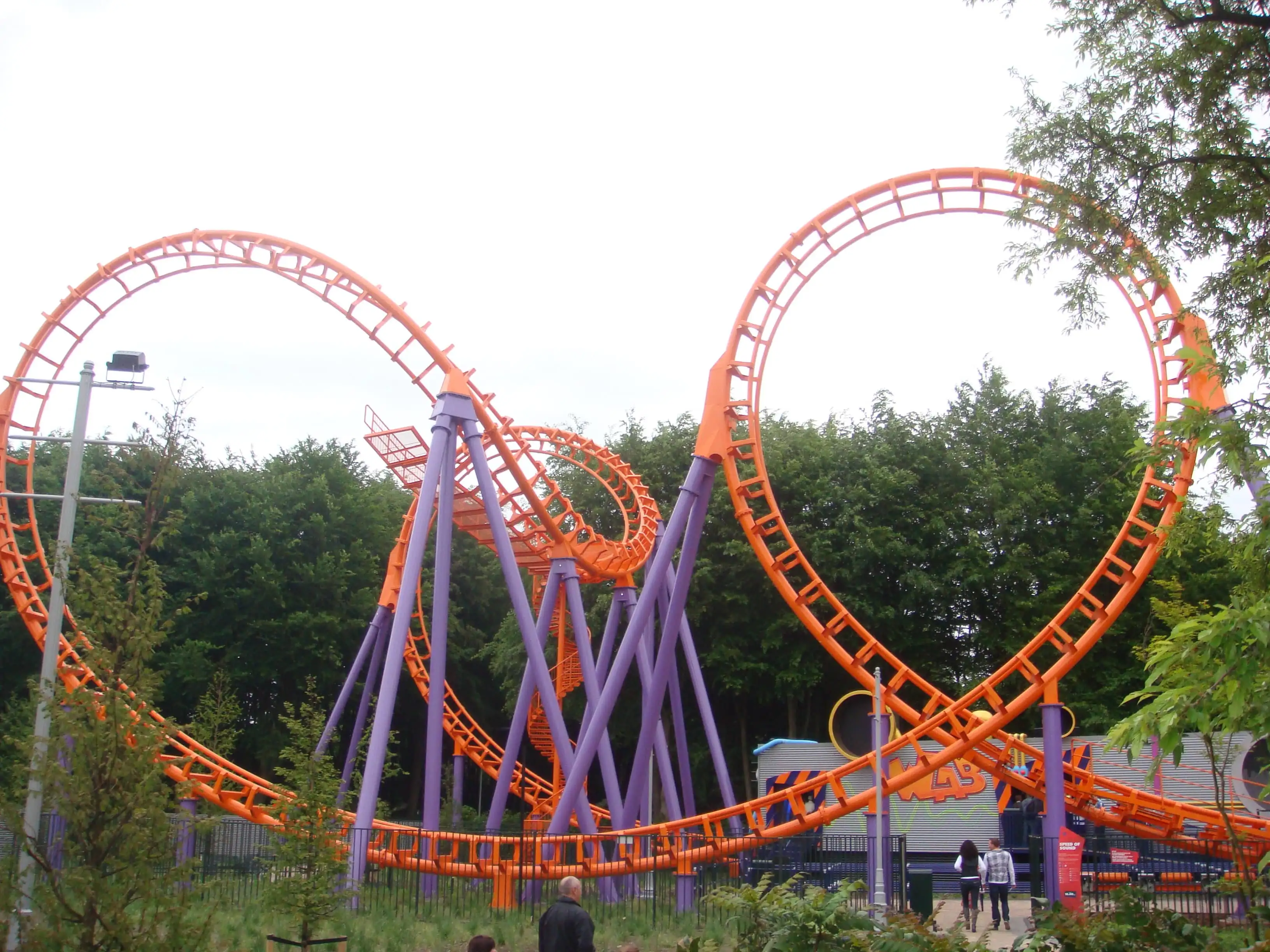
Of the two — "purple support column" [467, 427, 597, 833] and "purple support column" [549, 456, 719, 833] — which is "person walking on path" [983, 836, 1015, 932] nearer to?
"purple support column" [549, 456, 719, 833]

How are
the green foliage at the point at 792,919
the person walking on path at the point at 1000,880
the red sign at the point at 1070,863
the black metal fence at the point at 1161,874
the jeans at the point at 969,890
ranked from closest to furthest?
1. the green foliage at the point at 792,919
2. the black metal fence at the point at 1161,874
3. the red sign at the point at 1070,863
4. the person walking on path at the point at 1000,880
5. the jeans at the point at 969,890

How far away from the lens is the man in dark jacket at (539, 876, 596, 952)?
7.41m

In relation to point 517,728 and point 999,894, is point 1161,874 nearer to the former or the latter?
point 999,894

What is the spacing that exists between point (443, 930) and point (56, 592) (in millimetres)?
5863

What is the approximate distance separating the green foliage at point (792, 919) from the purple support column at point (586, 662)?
371 inches

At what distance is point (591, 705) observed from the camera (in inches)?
740

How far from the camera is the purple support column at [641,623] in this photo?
16.7 m

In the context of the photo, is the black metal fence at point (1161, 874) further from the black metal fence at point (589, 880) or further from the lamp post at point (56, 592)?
the lamp post at point (56, 592)

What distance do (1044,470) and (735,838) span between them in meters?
19.2

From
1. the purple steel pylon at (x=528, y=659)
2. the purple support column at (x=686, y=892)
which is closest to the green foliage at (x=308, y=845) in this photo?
the purple steel pylon at (x=528, y=659)

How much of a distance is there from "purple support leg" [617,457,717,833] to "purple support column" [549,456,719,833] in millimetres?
16

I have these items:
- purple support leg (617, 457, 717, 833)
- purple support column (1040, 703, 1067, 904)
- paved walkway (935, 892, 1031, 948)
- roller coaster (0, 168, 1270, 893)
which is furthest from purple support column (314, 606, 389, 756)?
purple support column (1040, 703, 1067, 904)

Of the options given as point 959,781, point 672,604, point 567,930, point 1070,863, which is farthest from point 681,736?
point 567,930

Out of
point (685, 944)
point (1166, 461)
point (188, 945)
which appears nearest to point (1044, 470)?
point (1166, 461)
